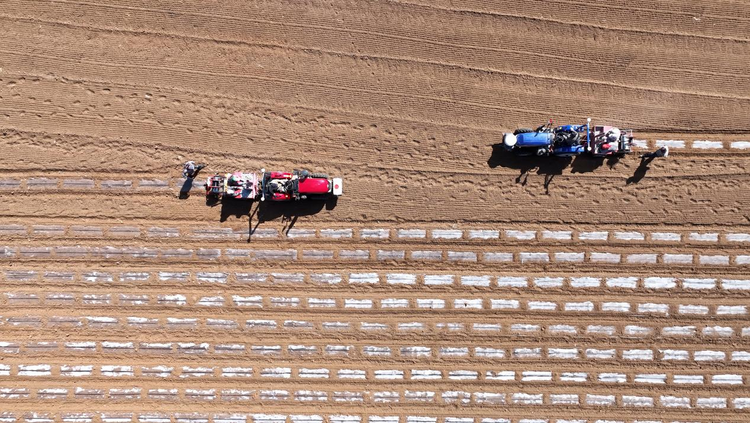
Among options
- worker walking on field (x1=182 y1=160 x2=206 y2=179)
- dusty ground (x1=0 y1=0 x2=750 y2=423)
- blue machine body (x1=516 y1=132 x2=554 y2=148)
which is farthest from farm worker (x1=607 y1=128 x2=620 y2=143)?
worker walking on field (x1=182 y1=160 x2=206 y2=179)

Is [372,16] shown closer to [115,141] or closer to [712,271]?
[115,141]

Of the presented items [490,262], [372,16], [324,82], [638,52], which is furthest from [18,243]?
[638,52]

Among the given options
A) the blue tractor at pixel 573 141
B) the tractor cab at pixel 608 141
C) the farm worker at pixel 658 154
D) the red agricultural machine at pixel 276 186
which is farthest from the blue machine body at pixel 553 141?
the red agricultural machine at pixel 276 186

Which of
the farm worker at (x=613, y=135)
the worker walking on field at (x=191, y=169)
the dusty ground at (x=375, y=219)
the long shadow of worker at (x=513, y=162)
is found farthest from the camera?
the long shadow of worker at (x=513, y=162)

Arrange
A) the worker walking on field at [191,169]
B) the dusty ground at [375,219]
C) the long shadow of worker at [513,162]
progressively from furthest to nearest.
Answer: the long shadow of worker at [513,162], the dusty ground at [375,219], the worker walking on field at [191,169]

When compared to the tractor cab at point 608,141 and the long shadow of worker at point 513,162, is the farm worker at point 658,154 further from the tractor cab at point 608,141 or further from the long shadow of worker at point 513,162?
the long shadow of worker at point 513,162

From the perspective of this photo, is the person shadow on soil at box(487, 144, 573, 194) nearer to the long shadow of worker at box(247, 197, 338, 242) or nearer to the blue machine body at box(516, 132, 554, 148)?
the blue machine body at box(516, 132, 554, 148)
